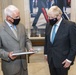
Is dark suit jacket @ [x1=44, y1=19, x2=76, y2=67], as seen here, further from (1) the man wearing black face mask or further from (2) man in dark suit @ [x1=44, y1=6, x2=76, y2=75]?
(1) the man wearing black face mask

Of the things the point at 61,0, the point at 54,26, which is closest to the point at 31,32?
the point at 61,0

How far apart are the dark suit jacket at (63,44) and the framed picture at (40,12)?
2.45m

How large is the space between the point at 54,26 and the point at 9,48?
2.18ft

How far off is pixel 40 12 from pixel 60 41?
2615 mm

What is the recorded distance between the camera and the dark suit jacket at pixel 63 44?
211 centimetres

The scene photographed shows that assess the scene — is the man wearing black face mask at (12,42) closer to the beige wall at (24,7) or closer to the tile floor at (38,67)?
the tile floor at (38,67)

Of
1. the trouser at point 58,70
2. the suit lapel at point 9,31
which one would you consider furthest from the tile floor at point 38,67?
the suit lapel at point 9,31

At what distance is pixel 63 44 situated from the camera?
2.16 m

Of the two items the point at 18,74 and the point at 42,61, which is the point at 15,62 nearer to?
the point at 18,74

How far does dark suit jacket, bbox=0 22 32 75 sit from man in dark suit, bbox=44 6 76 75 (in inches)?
13.4

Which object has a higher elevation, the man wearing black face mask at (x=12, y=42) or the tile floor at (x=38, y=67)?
the man wearing black face mask at (x=12, y=42)

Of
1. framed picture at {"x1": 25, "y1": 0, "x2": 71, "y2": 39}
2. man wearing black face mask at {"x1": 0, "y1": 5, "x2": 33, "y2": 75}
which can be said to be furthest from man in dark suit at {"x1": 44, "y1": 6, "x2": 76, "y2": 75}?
framed picture at {"x1": 25, "y1": 0, "x2": 71, "y2": 39}

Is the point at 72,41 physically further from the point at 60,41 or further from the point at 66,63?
the point at 66,63

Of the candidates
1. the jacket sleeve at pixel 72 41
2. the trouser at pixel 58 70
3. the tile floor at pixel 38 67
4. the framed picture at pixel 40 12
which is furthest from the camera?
the framed picture at pixel 40 12
